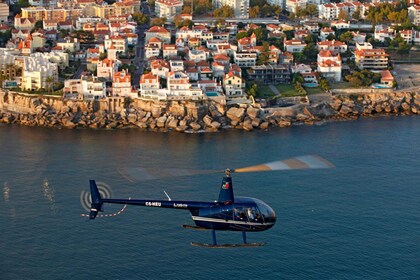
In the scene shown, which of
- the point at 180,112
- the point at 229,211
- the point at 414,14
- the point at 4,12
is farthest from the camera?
the point at 414,14

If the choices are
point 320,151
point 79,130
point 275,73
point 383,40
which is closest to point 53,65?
point 79,130

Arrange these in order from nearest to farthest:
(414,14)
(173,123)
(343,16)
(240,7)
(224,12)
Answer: (173,123) → (414,14) → (343,16) → (224,12) → (240,7)

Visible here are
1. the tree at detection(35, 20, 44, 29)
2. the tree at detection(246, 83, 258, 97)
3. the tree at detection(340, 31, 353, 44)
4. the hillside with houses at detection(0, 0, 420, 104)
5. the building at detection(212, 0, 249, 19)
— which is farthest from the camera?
the building at detection(212, 0, 249, 19)

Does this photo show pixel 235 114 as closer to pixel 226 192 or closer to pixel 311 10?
pixel 311 10

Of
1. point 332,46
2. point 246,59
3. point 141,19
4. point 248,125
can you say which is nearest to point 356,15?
point 332,46

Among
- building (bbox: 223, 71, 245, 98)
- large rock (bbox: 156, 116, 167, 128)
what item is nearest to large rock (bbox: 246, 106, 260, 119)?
building (bbox: 223, 71, 245, 98)

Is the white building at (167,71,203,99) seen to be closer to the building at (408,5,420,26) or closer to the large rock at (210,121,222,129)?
the large rock at (210,121,222,129)

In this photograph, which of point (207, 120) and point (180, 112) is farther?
point (180, 112)
